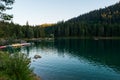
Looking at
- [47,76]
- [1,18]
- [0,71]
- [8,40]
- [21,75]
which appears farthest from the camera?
[8,40]

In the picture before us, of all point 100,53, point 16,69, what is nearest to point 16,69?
point 16,69

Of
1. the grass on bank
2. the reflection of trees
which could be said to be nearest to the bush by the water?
the grass on bank

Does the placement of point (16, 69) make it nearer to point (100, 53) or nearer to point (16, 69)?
point (16, 69)

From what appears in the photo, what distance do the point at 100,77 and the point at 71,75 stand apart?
7.32 metres

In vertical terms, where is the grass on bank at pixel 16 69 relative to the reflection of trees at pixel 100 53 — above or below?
above

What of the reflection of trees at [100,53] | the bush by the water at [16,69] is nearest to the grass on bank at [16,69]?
the bush by the water at [16,69]

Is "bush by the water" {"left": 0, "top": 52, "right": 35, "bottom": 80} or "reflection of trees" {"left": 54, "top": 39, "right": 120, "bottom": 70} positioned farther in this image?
"reflection of trees" {"left": 54, "top": 39, "right": 120, "bottom": 70}

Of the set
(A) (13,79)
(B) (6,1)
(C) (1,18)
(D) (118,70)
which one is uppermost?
(B) (6,1)

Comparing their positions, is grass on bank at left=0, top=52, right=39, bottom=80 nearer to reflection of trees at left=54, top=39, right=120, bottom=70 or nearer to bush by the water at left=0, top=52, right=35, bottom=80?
bush by the water at left=0, top=52, right=35, bottom=80

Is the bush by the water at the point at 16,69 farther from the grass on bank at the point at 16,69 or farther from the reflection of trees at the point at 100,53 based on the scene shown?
the reflection of trees at the point at 100,53

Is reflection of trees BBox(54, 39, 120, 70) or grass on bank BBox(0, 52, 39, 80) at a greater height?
grass on bank BBox(0, 52, 39, 80)

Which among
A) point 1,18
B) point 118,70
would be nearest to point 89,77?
point 118,70

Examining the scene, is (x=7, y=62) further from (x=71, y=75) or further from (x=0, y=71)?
(x=71, y=75)

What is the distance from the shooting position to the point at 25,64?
1292 inches
